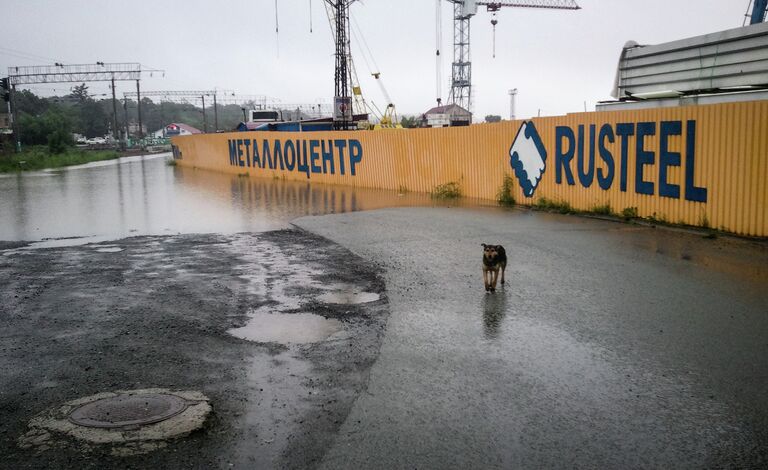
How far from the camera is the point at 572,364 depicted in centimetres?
509

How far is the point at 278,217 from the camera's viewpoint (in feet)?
49.4

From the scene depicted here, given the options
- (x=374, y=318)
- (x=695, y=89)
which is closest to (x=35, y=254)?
(x=374, y=318)

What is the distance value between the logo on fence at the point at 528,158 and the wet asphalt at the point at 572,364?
549 centimetres

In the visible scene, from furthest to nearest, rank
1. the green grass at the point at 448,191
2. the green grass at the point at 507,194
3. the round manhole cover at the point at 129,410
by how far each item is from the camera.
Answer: the green grass at the point at 448,191, the green grass at the point at 507,194, the round manhole cover at the point at 129,410

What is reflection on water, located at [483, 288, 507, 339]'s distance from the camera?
5.98 meters

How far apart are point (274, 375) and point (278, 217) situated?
10.3 m

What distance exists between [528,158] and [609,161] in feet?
8.52

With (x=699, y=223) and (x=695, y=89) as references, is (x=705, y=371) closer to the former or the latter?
(x=699, y=223)

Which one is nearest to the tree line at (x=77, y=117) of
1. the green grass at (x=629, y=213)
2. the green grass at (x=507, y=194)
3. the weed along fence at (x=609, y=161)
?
the weed along fence at (x=609, y=161)

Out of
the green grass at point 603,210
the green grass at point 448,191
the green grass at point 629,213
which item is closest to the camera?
the green grass at point 629,213

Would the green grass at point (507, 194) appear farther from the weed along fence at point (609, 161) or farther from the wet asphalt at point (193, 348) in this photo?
the wet asphalt at point (193, 348)

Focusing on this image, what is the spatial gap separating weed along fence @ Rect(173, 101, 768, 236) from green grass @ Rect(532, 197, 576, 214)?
0.33 ft

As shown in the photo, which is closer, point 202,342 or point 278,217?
point 202,342

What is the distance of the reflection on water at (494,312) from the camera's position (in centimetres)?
598
